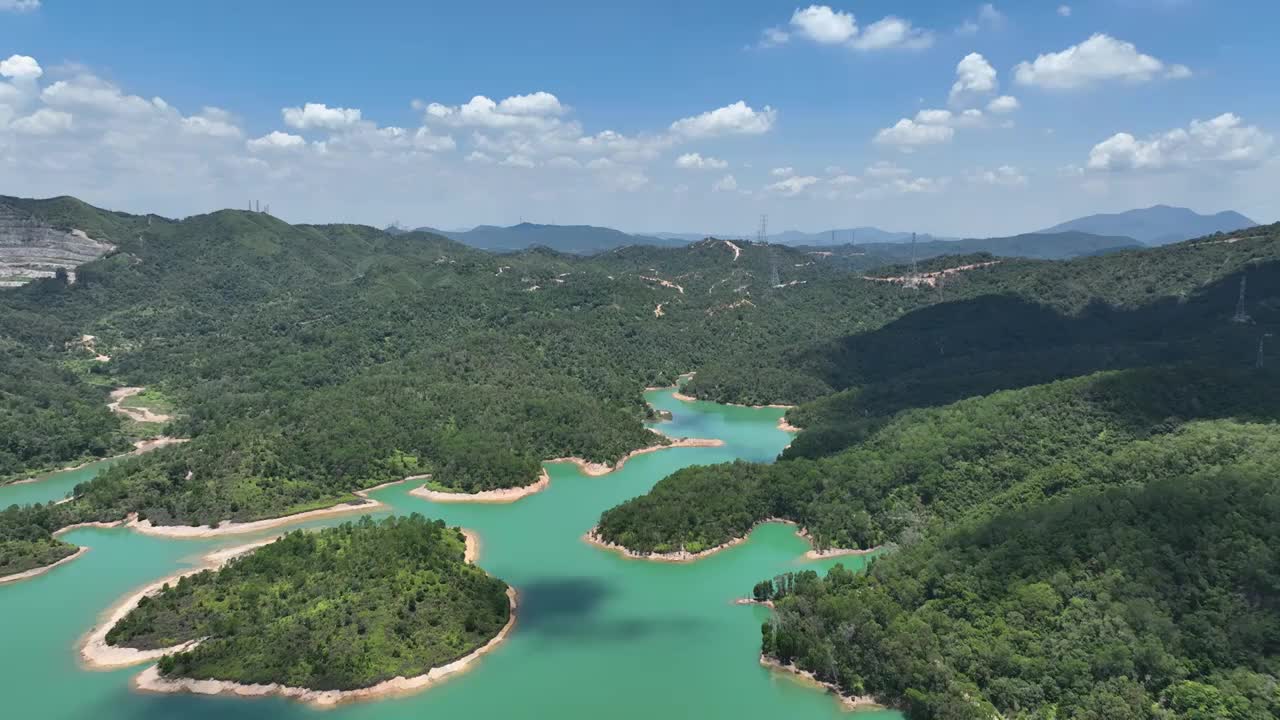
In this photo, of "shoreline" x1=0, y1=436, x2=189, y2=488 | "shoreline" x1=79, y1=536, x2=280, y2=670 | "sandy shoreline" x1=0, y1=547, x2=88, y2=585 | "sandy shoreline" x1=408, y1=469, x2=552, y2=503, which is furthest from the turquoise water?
"sandy shoreline" x1=408, y1=469, x2=552, y2=503

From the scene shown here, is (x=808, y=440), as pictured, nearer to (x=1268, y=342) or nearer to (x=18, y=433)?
(x=1268, y=342)

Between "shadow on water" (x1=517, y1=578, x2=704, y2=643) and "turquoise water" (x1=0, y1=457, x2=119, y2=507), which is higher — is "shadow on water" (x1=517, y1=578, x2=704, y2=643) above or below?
below

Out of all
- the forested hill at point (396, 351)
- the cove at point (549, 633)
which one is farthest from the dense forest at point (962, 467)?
the forested hill at point (396, 351)

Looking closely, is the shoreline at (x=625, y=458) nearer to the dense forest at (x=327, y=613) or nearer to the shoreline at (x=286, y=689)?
the dense forest at (x=327, y=613)

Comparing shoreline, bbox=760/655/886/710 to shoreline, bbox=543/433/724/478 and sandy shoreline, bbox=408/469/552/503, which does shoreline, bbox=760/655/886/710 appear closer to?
sandy shoreline, bbox=408/469/552/503

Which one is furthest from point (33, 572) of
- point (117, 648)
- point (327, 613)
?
point (327, 613)

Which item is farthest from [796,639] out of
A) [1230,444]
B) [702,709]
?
[1230,444]
